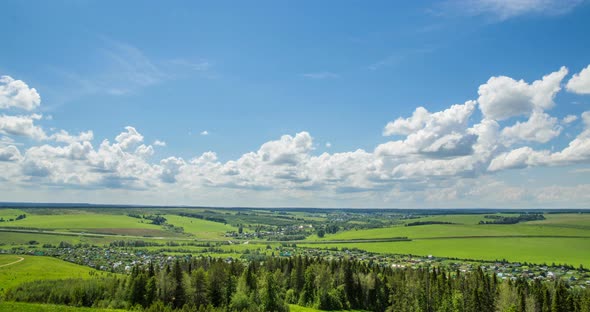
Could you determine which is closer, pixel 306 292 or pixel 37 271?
pixel 306 292

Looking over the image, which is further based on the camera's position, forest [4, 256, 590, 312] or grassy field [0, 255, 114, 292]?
grassy field [0, 255, 114, 292]

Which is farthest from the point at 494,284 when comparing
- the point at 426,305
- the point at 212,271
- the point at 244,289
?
the point at 212,271

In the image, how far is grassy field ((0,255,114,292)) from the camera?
14900cm

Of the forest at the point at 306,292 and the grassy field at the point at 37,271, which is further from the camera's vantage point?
the grassy field at the point at 37,271

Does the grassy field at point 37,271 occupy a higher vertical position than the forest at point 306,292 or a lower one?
lower

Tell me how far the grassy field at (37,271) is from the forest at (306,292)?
29950mm

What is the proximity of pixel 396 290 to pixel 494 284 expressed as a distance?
27.7 meters

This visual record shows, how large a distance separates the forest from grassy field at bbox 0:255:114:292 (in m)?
30.0

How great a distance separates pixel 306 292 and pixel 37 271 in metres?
119

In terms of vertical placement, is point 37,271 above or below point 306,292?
below

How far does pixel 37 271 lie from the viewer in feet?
545

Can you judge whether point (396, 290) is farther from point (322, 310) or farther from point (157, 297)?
point (157, 297)

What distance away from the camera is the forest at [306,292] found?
103m

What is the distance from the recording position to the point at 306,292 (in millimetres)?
122938
